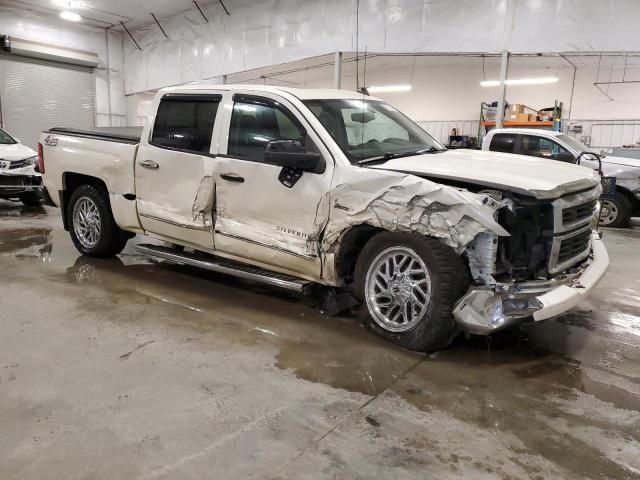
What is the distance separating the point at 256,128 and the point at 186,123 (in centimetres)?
83

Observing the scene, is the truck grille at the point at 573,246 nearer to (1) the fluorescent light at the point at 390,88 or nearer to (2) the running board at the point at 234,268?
(2) the running board at the point at 234,268

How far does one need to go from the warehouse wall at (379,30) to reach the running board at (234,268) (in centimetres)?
704

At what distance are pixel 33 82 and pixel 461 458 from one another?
1756cm

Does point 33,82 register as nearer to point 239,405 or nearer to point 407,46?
point 407,46

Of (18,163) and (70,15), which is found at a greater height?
(70,15)

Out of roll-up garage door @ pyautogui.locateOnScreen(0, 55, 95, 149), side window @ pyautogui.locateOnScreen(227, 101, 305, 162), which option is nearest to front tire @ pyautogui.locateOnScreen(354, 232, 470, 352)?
side window @ pyautogui.locateOnScreen(227, 101, 305, 162)

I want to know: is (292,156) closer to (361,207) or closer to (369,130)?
(361,207)

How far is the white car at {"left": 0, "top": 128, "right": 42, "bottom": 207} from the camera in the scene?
870 centimetres

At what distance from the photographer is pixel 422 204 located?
3086 mm

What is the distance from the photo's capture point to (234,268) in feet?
13.4

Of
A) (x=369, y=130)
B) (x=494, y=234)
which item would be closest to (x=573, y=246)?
(x=494, y=234)

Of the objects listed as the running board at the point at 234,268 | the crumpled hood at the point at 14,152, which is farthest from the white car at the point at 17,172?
the running board at the point at 234,268

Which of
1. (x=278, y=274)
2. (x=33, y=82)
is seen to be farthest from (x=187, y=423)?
(x=33, y=82)

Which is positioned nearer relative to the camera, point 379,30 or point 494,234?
point 494,234
